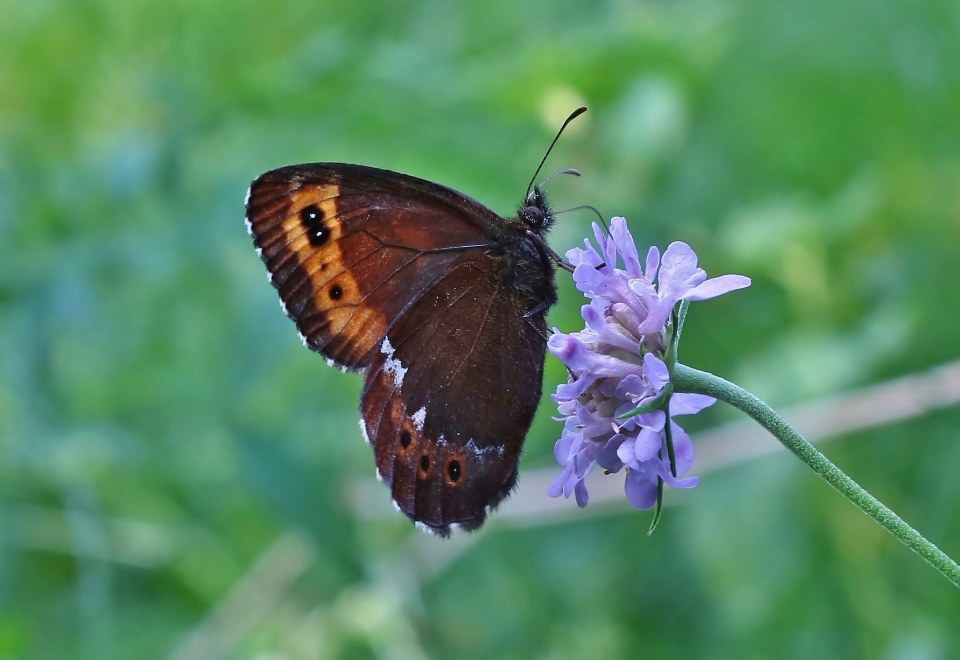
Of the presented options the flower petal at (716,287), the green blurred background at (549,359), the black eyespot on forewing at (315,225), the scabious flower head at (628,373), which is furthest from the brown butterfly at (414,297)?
the green blurred background at (549,359)

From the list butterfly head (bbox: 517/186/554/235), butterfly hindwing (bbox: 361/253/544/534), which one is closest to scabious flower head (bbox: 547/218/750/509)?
butterfly hindwing (bbox: 361/253/544/534)

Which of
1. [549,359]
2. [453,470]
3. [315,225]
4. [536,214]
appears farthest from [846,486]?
[549,359]

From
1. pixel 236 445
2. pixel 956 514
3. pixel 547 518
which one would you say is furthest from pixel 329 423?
pixel 956 514

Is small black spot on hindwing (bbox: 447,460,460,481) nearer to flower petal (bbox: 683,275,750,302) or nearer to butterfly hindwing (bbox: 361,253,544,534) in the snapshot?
butterfly hindwing (bbox: 361,253,544,534)

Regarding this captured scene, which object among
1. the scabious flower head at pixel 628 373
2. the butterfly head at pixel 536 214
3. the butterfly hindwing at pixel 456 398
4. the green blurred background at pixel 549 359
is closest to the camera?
the scabious flower head at pixel 628 373

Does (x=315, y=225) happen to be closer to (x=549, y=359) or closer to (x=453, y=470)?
(x=453, y=470)

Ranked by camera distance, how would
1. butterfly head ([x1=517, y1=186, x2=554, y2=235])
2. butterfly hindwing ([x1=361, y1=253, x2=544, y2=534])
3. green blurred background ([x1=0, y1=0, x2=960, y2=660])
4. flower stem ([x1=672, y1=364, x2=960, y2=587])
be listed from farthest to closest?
green blurred background ([x1=0, y1=0, x2=960, y2=660]) < butterfly head ([x1=517, y1=186, x2=554, y2=235]) < butterfly hindwing ([x1=361, y1=253, x2=544, y2=534]) < flower stem ([x1=672, y1=364, x2=960, y2=587])

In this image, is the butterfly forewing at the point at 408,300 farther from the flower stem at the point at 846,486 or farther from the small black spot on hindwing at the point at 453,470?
the flower stem at the point at 846,486
